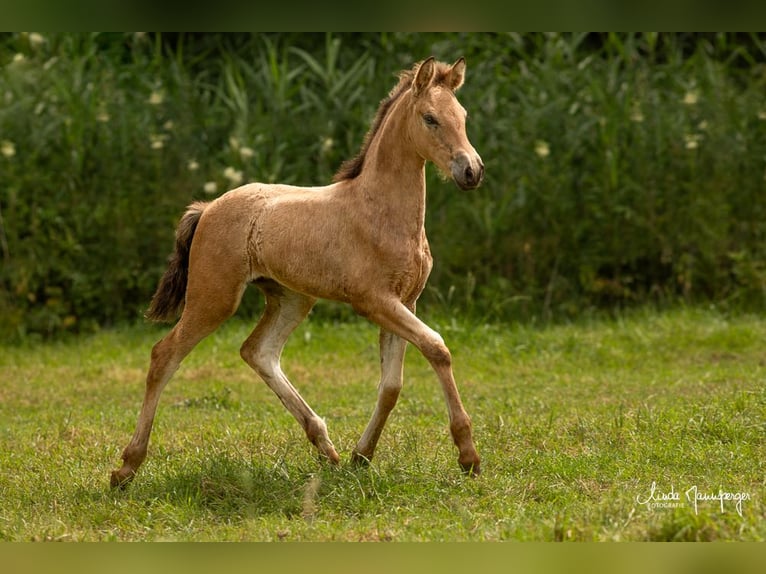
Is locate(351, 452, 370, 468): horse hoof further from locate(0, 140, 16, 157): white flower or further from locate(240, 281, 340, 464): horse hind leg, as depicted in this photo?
locate(0, 140, 16, 157): white flower

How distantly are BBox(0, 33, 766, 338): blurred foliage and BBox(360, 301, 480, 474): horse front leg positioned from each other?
17.2ft

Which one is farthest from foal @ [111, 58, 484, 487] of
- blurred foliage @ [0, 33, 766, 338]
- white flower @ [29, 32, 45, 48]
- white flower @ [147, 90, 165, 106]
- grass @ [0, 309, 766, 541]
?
white flower @ [29, 32, 45, 48]

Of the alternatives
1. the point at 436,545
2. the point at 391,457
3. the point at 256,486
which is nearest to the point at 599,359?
the point at 391,457

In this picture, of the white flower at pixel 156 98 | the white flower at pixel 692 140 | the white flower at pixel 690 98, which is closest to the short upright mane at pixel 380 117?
the white flower at pixel 156 98

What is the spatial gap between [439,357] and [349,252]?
744 mm

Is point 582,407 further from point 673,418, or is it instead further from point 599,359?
point 599,359

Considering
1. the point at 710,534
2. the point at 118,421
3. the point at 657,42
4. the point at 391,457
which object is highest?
the point at 657,42

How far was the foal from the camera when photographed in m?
5.82

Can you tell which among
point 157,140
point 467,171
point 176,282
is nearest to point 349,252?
point 467,171

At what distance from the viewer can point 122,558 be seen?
335cm

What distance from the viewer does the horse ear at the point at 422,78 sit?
5.79m

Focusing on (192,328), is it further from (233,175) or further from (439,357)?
(233,175)

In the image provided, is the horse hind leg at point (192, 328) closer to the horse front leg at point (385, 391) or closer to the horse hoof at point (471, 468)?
the horse front leg at point (385, 391)

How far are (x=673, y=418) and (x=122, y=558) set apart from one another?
14.9 ft
